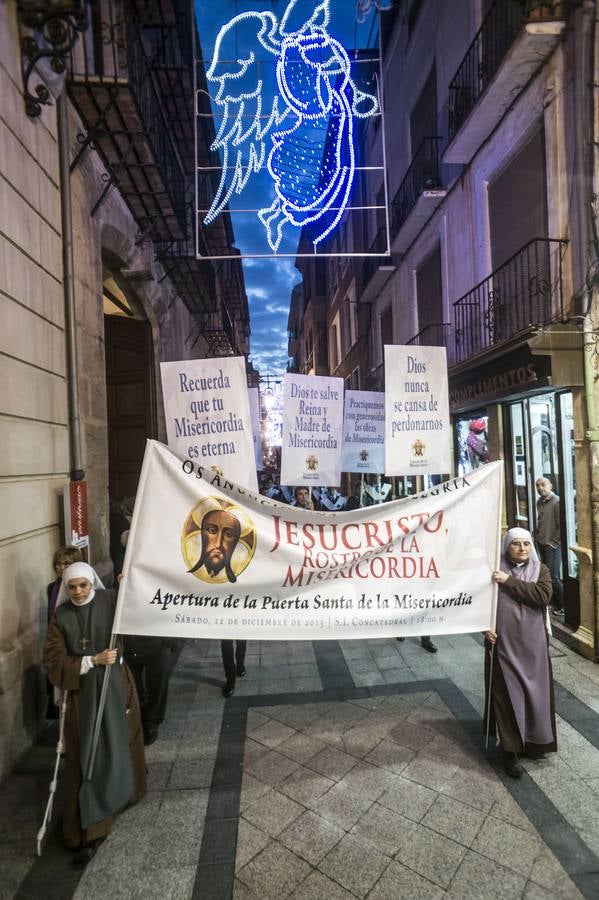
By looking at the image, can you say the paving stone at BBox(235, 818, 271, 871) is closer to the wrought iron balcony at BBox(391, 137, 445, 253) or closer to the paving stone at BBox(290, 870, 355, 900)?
the paving stone at BBox(290, 870, 355, 900)

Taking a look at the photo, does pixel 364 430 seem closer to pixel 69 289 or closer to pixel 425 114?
pixel 69 289

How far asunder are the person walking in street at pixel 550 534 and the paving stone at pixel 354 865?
17.6 ft

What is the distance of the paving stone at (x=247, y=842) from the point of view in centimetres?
312

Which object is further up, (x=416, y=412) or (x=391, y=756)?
(x=416, y=412)

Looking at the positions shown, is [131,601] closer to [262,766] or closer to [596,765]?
[262,766]

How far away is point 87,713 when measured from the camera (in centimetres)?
328

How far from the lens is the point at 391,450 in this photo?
252 inches

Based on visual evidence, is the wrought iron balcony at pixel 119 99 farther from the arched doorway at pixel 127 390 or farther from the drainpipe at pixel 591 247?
the drainpipe at pixel 591 247

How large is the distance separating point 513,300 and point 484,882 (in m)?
7.56

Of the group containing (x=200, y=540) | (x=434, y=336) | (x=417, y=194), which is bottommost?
(x=200, y=540)

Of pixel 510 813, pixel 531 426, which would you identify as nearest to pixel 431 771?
pixel 510 813

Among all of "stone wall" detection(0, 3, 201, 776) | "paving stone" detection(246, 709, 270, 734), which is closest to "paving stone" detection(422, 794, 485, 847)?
"paving stone" detection(246, 709, 270, 734)

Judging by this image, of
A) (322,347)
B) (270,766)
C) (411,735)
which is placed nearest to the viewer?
(270,766)

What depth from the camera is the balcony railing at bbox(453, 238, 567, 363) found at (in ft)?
22.7
